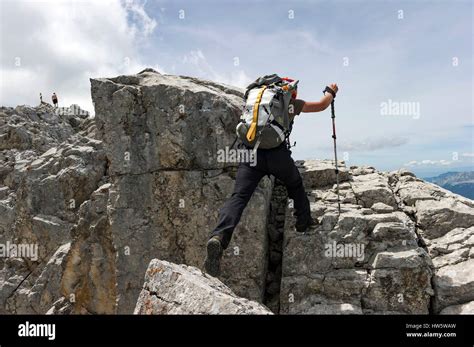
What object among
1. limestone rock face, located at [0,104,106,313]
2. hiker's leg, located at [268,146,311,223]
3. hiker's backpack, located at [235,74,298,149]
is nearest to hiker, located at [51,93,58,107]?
limestone rock face, located at [0,104,106,313]

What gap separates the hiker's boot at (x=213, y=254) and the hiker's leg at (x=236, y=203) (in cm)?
16

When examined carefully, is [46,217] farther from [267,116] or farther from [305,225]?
[267,116]

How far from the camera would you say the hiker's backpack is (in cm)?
1062

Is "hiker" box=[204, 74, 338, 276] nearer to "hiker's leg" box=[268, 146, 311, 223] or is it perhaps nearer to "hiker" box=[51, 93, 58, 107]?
"hiker's leg" box=[268, 146, 311, 223]

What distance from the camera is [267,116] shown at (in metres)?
10.7

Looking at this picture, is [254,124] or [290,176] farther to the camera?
[290,176]

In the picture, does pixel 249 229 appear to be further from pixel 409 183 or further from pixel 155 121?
pixel 409 183

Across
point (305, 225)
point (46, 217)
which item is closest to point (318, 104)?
point (305, 225)

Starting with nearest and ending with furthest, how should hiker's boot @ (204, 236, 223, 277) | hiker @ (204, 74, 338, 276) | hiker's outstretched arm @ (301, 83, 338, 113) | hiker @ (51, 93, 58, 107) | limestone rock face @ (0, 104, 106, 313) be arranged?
1. hiker's boot @ (204, 236, 223, 277)
2. hiker @ (204, 74, 338, 276)
3. hiker's outstretched arm @ (301, 83, 338, 113)
4. limestone rock face @ (0, 104, 106, 313)
5. hiker @ (51, 93, 58, 107)

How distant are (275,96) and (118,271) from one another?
28.4ft

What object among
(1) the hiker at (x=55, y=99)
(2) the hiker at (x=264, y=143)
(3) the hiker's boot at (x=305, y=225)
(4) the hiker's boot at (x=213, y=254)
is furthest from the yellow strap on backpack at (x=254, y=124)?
(1) the hiker at (x=55, y=99)

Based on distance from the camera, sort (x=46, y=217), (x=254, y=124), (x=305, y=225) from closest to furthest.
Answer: (x=254, y=124), (x=305, y=225), (x=46, y=217)

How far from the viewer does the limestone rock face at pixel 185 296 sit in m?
7.18

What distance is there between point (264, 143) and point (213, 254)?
3.51 metres
